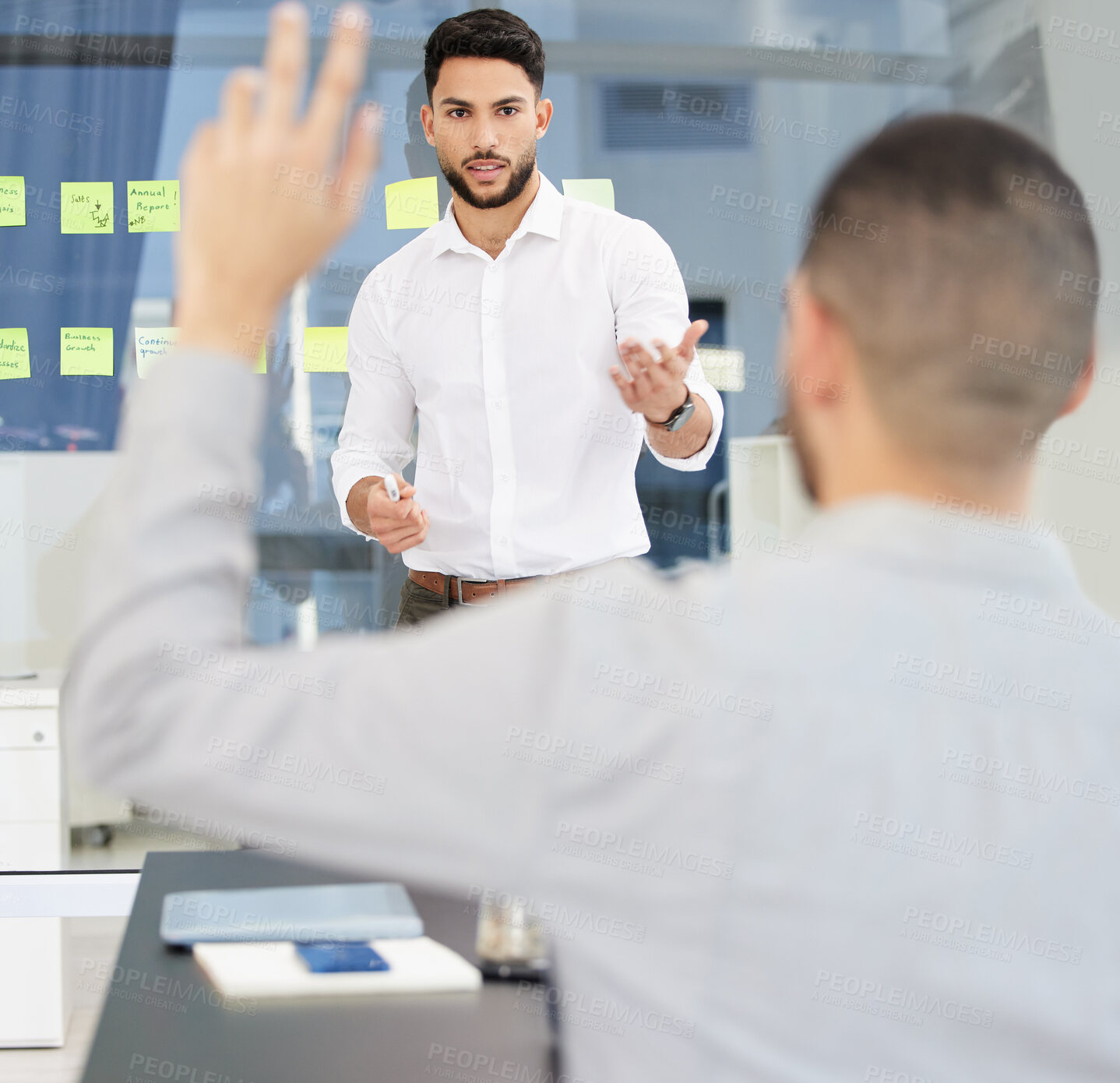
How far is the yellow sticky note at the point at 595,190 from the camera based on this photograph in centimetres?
326

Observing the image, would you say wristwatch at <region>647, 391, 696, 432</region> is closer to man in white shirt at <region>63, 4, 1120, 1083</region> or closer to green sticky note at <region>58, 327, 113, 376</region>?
man in white shirt at <region>63, 4, 1120, 1083</region>

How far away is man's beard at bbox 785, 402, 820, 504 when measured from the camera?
25.8 inches

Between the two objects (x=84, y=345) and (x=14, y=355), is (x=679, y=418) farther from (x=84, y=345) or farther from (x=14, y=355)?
(x=14, y=355)

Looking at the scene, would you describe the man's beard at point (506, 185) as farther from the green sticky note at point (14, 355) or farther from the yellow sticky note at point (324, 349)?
the green sticky note at point (14, 355)

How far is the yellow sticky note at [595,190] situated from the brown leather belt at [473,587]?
127cm

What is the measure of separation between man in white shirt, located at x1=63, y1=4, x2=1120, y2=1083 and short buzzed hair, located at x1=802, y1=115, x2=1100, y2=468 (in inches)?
2.3

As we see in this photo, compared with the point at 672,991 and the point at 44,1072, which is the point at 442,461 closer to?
the point at 44,1072

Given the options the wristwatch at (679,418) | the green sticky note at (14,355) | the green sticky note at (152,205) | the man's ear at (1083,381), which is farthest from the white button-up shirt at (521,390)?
the man's ear at (1083,381)

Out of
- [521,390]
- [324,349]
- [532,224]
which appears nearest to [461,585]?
[521,390]

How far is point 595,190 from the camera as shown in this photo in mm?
3266

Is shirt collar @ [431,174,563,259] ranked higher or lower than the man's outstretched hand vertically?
higher

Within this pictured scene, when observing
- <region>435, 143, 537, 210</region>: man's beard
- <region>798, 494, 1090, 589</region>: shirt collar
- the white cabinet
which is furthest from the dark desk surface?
the white cabinet

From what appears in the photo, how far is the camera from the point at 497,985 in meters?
1.20

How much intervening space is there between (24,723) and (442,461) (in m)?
1.35
